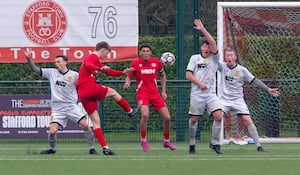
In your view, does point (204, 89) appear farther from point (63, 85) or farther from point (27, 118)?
point (27, 118)

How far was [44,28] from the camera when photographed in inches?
763

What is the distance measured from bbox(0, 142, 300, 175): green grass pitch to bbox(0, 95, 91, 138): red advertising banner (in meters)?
3.16

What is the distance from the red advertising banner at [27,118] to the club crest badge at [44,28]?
4.49 feet

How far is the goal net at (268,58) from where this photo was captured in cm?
1797

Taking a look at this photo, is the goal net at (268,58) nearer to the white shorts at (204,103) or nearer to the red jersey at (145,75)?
the red jersey at (145,75)

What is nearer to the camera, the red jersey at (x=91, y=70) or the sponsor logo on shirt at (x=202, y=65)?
the red jersey at (x=91, y=70)

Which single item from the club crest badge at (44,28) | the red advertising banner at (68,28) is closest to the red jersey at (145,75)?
the red advertising banner at (68,28)

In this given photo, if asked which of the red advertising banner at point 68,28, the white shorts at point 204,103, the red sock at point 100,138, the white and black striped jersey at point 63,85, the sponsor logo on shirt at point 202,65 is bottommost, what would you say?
the red sock at point 100,138

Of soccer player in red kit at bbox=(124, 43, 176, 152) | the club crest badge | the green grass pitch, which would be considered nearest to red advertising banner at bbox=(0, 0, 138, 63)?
the club crest badge

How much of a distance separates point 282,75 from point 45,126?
5.09 m

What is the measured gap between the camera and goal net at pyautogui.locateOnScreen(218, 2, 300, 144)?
17969mm

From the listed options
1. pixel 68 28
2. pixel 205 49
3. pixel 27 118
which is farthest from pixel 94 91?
pixel 68 28

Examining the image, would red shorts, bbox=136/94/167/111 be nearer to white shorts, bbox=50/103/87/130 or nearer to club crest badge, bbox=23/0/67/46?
white shorts, bbox=50/103/87/130

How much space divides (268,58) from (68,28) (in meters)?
4.30
